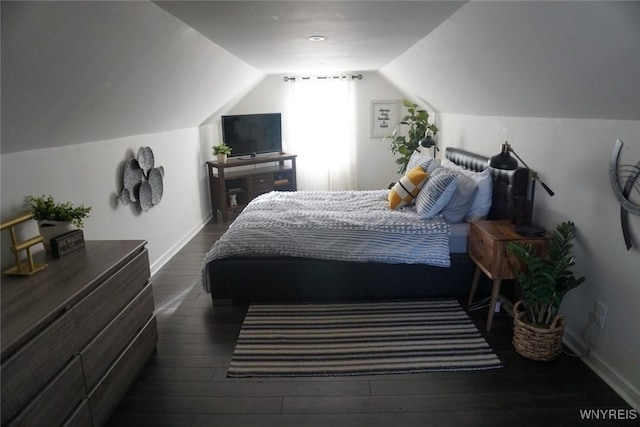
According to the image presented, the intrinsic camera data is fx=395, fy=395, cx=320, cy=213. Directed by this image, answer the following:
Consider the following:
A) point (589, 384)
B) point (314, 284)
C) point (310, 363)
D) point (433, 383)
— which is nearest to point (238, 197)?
point (314, 284)

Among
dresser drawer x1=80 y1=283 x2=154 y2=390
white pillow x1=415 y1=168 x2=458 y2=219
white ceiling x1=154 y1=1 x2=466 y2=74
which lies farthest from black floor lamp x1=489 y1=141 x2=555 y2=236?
dresser drawer x1=80 y1=283 x2=154 y2=390

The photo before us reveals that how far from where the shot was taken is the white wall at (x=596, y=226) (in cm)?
200

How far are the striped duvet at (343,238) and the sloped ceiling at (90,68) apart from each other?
1211 mm

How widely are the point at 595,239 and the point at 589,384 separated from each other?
2.60ft

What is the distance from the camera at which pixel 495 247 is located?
2.49m

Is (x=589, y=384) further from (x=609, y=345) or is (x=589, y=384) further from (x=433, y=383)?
(x=433, y=383)

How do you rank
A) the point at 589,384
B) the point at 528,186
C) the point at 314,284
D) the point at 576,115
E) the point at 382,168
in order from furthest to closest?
the point at 382,168 < the point at 314,284 < the point at 528,186 < the point at 576,115 < the point at 589,384

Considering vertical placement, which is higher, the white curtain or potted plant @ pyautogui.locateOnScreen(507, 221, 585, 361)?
the white curtain

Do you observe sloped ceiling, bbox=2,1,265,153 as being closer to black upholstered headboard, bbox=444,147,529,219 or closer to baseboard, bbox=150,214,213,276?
baseboard, bbox=150,214,213,276

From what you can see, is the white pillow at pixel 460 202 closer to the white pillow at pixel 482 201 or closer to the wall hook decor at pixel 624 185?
the white pillow at pixel 482 201

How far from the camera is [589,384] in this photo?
214 centimetres

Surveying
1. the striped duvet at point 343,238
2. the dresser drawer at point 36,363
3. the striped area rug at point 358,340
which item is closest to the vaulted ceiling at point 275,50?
the dresser drawer at point 36,363

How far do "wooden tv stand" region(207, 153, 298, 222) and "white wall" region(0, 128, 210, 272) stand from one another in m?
0.18

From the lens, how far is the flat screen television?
5859mm
